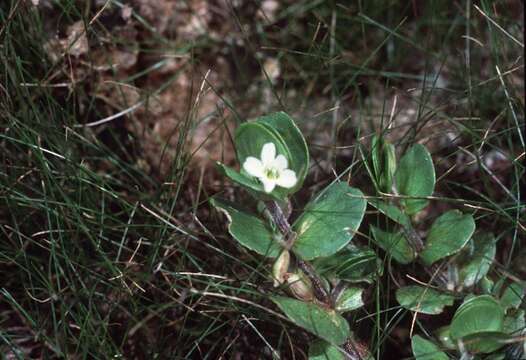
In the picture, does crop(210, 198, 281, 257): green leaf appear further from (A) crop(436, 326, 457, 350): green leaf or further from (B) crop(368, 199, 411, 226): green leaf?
(A) crop(436, 326, 457, 350): green leaf

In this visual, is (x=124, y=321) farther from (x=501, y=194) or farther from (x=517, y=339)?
(x=501, y=194)

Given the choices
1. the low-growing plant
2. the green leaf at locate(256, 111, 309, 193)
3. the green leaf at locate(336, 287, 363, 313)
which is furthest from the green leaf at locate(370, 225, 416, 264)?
Result: the green leaf at locate(256, 111, 309, 193)

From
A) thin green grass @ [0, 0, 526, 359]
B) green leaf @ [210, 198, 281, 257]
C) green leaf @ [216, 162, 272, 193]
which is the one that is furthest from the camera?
thin green grass @ [0, 0, 526, 359]

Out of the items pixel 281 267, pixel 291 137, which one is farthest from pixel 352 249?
pixel 291 137

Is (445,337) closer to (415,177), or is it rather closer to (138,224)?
(415,177)

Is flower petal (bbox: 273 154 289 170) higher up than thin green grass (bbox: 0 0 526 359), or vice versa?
flower petal (bbox: 273 154 289 170)

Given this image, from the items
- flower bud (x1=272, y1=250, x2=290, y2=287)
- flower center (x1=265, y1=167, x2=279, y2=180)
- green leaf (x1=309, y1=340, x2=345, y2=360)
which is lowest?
green leaf (x1=309, y1=340, x2=345, y2=360)

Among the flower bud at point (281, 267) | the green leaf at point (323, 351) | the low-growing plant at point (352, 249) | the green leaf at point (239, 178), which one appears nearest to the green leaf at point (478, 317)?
the low-growing plant at point (352, 249)
